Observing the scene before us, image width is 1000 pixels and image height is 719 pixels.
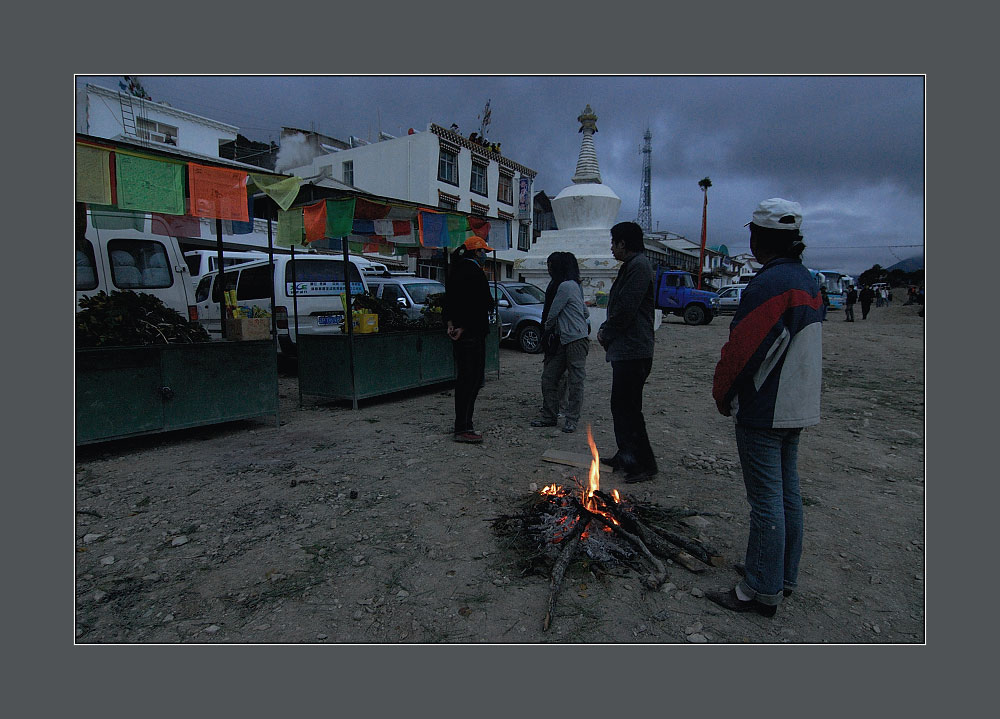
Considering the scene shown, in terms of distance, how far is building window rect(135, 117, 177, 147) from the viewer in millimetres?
20781

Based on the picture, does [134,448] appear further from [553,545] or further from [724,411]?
[724,411]

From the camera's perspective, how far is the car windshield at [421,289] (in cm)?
1137

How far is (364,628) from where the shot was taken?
2.64 metres

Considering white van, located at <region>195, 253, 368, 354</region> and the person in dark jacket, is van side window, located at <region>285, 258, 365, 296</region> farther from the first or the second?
the person in dark jacket

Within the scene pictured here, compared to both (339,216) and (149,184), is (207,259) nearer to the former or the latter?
(339,216)

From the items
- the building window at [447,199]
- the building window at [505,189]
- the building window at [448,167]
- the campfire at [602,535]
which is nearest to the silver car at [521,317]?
the campfire at [602,535]

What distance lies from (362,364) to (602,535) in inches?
177

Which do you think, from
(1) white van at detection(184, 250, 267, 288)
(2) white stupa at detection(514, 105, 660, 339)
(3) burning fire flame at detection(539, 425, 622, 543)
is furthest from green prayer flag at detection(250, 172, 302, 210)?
(2) white stupa at detection(514, 105, 660, 339)

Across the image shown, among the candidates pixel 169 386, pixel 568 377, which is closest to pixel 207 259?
pixel 169 386

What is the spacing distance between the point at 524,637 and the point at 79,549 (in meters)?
2.76

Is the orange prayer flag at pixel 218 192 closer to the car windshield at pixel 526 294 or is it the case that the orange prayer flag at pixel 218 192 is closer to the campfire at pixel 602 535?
the campfire at pixel 602 535

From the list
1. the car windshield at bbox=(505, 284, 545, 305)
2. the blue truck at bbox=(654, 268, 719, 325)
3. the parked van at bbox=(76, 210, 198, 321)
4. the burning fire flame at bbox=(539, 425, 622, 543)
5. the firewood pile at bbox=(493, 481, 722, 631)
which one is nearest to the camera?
the firewood pile at bbox=(493, 481, 722, 631)

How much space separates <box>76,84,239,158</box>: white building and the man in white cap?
19909 mm

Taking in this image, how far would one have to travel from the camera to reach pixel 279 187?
19.6ft
